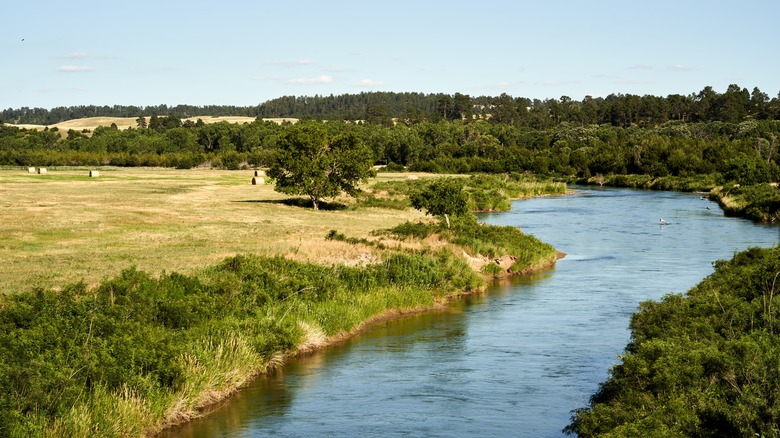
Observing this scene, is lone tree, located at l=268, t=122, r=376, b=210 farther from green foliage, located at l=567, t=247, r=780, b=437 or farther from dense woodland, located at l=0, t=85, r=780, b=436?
green foliage, located at l=567, t=247, r=780, b=437

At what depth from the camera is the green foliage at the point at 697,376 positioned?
650 inches

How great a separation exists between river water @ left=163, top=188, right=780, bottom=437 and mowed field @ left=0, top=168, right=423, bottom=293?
874cm

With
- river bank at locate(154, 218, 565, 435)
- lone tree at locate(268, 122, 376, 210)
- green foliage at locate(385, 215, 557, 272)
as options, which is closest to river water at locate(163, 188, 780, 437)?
river bank at locate(154, 218, 565, 435)

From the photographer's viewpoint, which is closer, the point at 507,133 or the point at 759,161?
the point at 759,161

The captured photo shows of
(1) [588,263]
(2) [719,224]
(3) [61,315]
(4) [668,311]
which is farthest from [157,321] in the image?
(2) [719,224]

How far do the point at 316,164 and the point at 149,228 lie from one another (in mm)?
19972

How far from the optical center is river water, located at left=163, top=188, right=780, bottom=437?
25.4 m

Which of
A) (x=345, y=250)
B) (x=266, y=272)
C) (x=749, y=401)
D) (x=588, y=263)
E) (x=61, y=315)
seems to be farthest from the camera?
(x=588, y=263)

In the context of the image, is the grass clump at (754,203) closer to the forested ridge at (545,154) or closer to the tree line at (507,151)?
the forested ridge at (545,154)

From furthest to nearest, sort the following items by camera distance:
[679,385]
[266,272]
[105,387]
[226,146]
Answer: [226,146] < [266,272] < [105,387] < [679,385]

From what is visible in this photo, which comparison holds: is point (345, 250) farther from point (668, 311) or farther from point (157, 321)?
point (668, 311)

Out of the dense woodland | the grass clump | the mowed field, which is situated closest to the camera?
the dense woodland

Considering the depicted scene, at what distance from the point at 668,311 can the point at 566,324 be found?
410 inches

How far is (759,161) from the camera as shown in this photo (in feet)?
363
